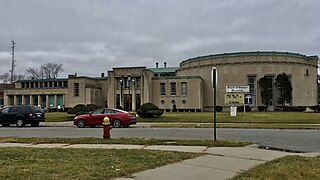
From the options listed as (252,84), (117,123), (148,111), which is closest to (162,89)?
(252,84)

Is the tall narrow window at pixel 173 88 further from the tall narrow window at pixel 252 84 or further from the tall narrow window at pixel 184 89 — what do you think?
the tall narrow window at pixel 252 84

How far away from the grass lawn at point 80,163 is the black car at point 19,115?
752 inches

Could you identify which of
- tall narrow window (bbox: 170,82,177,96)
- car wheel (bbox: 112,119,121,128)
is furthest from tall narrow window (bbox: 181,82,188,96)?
car wheel (bbox: 112,119,121,128)

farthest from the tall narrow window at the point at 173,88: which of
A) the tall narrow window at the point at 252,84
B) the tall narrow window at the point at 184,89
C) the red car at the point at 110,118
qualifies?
the red car at the point at 110,118

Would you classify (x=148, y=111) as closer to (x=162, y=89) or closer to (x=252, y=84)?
(x=162, y=89)

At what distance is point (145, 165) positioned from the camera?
30.5 feet

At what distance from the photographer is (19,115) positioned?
98.3 feet

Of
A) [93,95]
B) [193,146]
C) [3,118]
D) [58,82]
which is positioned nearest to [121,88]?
[93,95]

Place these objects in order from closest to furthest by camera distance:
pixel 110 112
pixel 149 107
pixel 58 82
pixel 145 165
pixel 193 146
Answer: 1. pixel 145 165
2. pixel 193 146
3. pixel 110 112
4. pixel 149 107
5. pixel 58 82

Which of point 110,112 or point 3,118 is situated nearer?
point 110,112

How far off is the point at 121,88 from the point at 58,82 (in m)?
18.7

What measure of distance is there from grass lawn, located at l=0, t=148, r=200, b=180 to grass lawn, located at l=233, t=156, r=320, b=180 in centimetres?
223

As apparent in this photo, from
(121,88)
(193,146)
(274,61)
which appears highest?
(274,61)

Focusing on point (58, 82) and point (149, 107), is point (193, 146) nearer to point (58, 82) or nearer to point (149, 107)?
point (149, 107)
